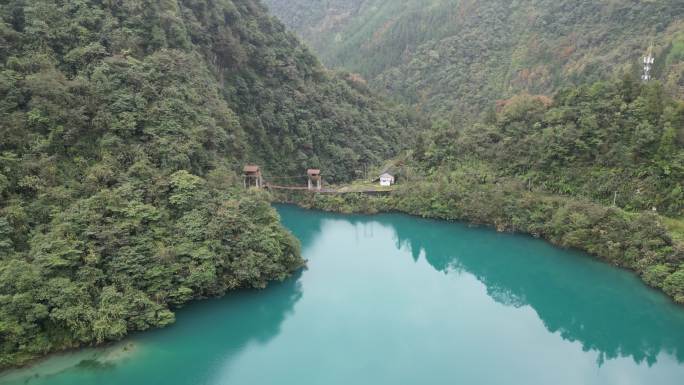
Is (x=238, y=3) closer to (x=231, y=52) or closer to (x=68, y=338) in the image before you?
(x=231, y=52)

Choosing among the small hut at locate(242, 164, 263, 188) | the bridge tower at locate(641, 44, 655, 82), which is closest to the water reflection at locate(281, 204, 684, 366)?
the small hut at locate(242, 164, 263, 188)

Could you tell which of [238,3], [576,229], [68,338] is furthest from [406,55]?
[68,338]

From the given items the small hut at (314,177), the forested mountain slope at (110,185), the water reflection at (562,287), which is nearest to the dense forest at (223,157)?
the forested mountain slope at (110,185)

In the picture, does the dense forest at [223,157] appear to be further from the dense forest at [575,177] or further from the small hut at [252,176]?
the small hut at [252,176]

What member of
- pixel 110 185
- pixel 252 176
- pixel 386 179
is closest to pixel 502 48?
pixel 386 179

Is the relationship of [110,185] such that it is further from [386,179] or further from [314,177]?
[386,179]

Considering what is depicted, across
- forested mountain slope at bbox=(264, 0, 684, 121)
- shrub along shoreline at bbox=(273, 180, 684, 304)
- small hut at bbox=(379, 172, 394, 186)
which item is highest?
forested mountain slope at bbox=(264, 0, 684, 121)

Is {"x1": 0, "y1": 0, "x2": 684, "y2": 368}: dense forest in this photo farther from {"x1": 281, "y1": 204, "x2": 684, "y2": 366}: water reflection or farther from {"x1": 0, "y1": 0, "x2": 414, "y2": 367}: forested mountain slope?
{"x1": 281, "y1": 204, "x2": 684, "y2": 366}: water reflection
